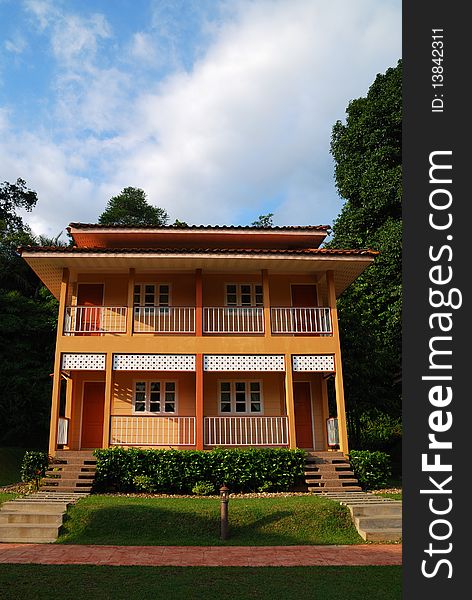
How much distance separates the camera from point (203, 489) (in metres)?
13.3

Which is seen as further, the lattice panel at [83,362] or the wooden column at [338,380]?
the lattice panel at [83,362]

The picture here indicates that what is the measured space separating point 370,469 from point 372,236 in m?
11.5

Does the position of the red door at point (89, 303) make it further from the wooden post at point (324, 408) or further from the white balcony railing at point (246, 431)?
the wooden post at point (324, 408)

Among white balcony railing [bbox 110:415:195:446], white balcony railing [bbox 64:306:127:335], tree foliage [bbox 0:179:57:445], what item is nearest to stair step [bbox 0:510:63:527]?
white balcony railing [bbox 110:415:195:446]

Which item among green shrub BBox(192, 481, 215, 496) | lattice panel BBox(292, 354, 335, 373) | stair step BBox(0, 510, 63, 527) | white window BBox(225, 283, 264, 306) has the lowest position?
stair step BBox(0, 510, 63, 527)

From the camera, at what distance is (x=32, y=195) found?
3791 centimetres

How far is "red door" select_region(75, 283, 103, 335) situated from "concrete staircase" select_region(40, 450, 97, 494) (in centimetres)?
430

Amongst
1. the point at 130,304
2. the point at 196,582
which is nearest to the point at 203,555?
the point at 196,582

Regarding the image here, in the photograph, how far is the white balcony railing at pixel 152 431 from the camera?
15.8m

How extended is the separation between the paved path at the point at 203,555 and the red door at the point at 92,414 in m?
7.05

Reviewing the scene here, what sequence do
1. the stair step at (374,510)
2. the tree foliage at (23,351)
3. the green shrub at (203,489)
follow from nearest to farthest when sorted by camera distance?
the stair step at (374,510) → the green shrub at (203,489) → the tree foliage at (23,351)

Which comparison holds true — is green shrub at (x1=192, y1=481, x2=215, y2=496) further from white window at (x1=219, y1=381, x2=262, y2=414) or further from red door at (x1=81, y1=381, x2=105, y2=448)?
red door at (x1=81, y1=381, x2=105, y2=448)

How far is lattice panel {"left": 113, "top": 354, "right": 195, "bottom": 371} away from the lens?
15.3 metres

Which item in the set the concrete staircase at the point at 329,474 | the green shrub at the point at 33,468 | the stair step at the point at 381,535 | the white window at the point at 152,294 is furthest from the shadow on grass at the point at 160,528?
the white window at the point at 152,294
